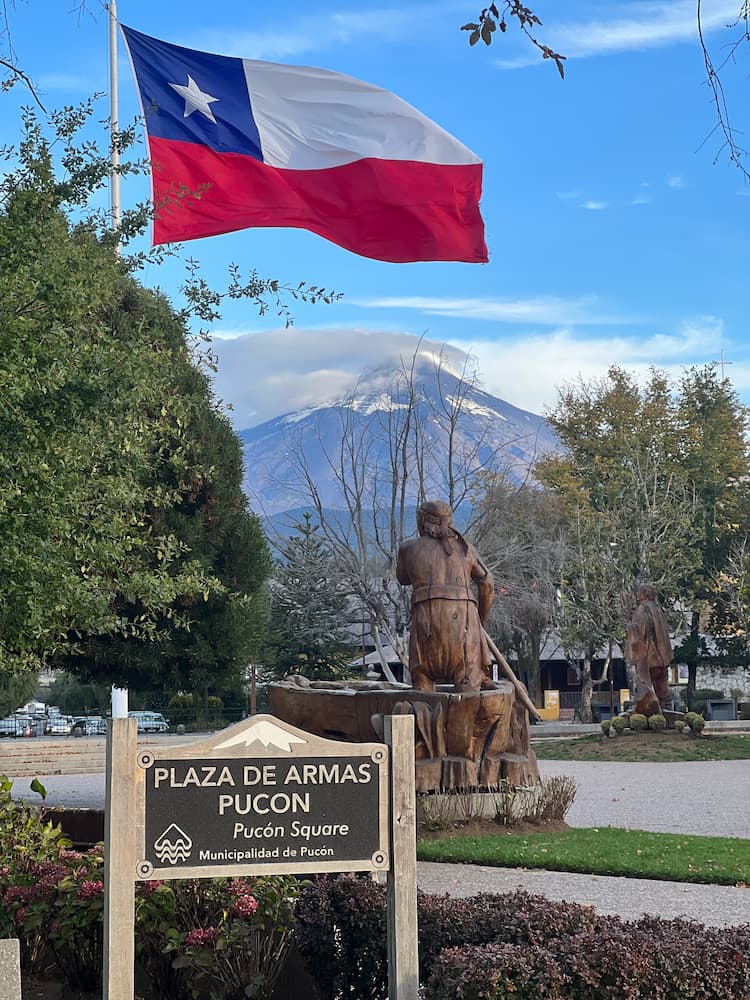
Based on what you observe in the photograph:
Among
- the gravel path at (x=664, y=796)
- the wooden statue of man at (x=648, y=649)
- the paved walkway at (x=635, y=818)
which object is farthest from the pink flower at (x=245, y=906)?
the wooden statue of man at (x=648, y=649)

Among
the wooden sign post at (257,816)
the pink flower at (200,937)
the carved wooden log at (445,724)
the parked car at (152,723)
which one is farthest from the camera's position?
the parked car at (152,723)

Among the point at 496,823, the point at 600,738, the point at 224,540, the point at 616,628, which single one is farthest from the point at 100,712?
the point at 496,823

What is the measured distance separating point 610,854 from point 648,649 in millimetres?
16562

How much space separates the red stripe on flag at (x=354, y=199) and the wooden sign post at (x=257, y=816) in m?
9.33

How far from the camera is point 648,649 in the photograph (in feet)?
91.8

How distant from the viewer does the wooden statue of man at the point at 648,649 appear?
27.9 m

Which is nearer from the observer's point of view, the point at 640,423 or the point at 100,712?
the point at 100,712

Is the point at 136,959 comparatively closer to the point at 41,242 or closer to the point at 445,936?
the point at 445,936

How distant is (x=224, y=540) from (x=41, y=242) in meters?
Result: 10.3

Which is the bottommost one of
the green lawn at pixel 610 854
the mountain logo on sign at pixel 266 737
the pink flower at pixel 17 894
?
the green lawn at pixel 610 854

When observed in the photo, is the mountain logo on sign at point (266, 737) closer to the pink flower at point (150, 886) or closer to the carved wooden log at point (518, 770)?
the pink flower at point (150, 886)

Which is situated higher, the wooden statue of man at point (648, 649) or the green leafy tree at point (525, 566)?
the green leafy tree at point (525, 566)

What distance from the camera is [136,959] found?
20.9 feet

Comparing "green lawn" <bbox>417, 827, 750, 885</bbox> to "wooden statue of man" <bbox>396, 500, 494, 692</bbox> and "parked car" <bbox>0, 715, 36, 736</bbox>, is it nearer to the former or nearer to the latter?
"wooden statue of man" <bbox>396, 500, 494, 692</bbox>
